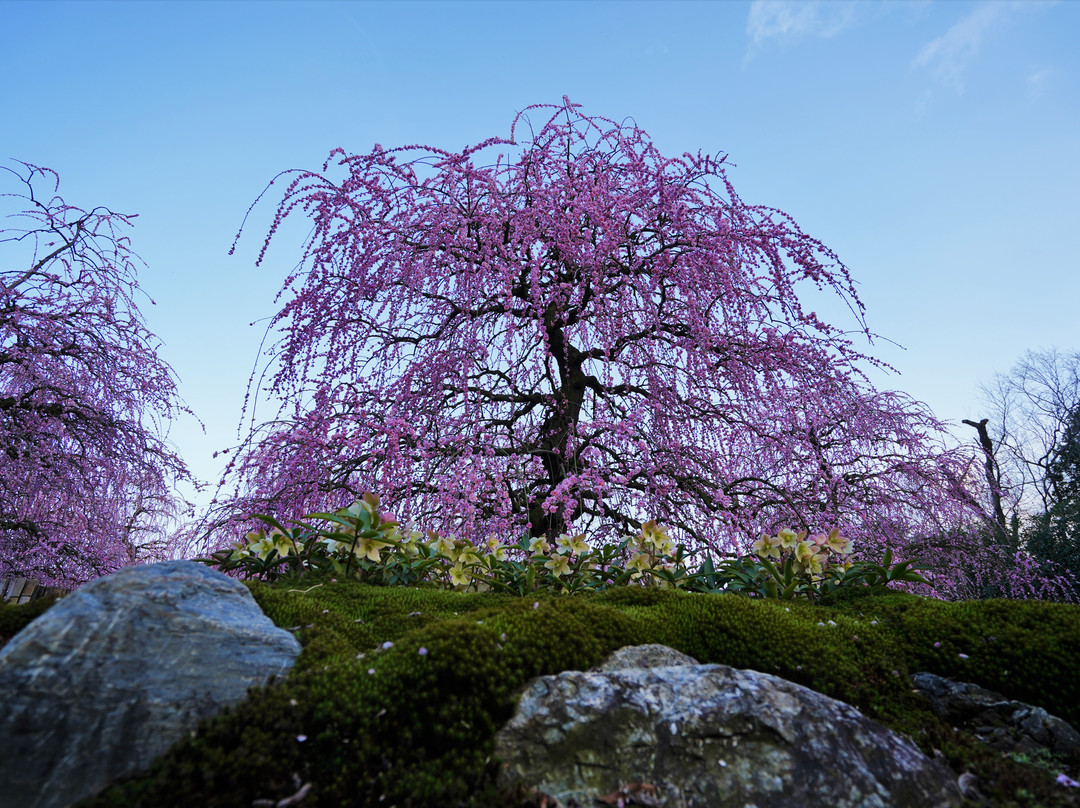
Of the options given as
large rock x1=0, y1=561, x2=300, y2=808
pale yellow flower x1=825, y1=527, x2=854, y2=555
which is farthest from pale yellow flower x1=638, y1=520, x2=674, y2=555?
large rock x1=0, y1=561, x2=300, y2=808

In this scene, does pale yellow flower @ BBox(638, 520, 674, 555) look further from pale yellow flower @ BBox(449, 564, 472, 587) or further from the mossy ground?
pale yellow flower @ BBox(449, 564, 472, 587)

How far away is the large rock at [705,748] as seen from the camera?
1.76m

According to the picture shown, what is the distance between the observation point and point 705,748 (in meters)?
1.88

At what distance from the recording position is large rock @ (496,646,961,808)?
1.76 meters

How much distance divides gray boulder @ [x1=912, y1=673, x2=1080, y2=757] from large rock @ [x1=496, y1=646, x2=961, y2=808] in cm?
44

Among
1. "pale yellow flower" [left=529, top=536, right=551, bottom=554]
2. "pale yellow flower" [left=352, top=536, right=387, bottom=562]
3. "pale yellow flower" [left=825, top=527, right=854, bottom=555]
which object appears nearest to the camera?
"pale yellow flower" [left=352, top=536, right=387, bottom=562]

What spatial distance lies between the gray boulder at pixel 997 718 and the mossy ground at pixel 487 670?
0.20 feet

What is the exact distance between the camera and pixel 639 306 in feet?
18.9

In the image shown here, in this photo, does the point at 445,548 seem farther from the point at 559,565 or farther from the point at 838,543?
the point at 838,543

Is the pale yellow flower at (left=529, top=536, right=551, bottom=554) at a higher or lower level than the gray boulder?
higher

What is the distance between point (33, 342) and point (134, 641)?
5845 mm

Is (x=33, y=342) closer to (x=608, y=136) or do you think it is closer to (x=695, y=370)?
(x=608, y=136)

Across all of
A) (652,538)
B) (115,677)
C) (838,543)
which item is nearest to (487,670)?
(115,677)

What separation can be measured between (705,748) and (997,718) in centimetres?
126
